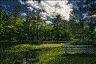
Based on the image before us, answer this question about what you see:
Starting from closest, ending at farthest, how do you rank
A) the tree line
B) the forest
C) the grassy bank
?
the grassy bank < the forest < the tree line

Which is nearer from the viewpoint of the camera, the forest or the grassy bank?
the grassy bank

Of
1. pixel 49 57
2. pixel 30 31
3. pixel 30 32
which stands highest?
pixel 30 31

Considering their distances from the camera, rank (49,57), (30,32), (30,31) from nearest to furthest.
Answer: (49,57) → (30,31) → (30,32)

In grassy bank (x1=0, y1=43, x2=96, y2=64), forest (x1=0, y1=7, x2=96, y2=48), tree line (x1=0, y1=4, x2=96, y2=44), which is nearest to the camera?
grassy bank (x1=0, y1=43, x2=96, y2=64)

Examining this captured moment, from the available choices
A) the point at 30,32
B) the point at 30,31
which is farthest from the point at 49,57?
the point at 30,32

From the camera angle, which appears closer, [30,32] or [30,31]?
[30,31]

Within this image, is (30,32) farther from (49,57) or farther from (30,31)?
(49,57)

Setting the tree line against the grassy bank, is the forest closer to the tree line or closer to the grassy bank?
the tree line

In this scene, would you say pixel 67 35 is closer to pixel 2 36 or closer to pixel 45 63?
pixel 2 36

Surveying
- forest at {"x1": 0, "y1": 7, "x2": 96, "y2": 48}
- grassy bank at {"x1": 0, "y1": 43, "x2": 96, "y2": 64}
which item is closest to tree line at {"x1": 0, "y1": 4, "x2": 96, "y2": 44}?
forest at {"x1": 0, "y1": 7, "x2": 96, "y2": 48}

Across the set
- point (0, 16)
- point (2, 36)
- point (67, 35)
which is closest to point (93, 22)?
point (2, 36)

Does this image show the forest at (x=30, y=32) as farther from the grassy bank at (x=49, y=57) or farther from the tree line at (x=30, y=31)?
the grassy bank at (x=49, y=57)

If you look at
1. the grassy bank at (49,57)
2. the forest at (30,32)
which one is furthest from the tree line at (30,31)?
the grassy bank at (49,57)

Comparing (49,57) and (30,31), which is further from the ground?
→ (30,31)
